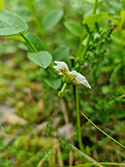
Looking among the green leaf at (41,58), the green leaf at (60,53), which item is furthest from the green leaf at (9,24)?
the green leaf at (60,53)

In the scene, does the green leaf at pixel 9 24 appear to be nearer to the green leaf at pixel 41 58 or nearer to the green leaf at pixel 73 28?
the green leaf at pixel 41 58

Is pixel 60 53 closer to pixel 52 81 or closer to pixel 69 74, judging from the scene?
pixel 52 81

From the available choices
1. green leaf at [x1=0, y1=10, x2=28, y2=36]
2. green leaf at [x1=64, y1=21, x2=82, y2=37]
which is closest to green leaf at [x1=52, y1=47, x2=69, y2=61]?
green leaf at [x1=64, y1=21, x2=82, y2=37]

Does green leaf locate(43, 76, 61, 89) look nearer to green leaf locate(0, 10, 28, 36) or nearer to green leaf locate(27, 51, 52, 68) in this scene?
green leaf locate(27, 51, 52, 68)

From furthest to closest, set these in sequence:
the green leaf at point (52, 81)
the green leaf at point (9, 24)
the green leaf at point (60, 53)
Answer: the green leaf at point (60, 53) → the green leaf at point (52, 81) → the green leaf at point (9, 24)

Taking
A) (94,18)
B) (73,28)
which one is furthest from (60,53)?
(94,18)

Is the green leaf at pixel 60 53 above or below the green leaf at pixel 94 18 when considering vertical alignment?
below
